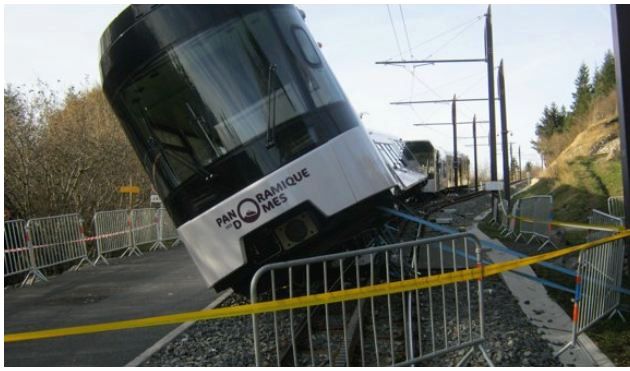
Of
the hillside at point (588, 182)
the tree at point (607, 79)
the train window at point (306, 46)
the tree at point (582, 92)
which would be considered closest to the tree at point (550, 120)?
the tree at point (582, 92)

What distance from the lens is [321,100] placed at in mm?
5906

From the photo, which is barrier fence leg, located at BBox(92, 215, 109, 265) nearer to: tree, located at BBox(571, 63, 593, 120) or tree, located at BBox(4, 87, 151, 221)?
tree, located at BBox(4, 87, 151, 221)

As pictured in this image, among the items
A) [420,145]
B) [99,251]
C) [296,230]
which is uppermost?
[420,145]

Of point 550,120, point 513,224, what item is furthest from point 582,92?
point 513,224

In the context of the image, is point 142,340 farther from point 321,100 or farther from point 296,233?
point 321,100

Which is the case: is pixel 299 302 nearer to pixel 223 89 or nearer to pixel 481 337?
pixel 481 337

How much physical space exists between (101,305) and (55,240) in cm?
464

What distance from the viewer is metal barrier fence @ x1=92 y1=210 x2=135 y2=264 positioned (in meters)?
13.9

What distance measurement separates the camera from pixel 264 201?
18.0 ft

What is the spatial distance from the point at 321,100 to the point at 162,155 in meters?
1.74

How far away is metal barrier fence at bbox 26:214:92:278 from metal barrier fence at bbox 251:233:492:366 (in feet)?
20.5

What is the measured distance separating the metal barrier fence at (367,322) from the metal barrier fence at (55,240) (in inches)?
246

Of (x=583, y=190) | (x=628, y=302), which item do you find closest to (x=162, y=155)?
(x=628, y=302)

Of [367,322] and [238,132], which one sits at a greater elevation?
[238,132]
